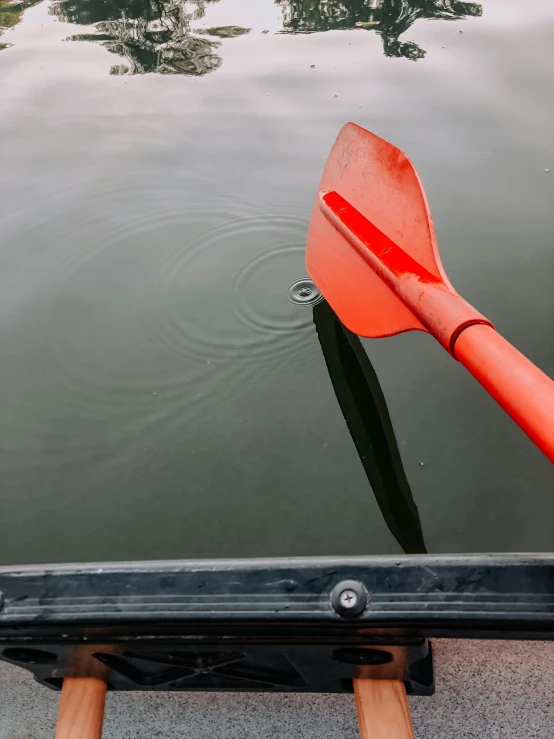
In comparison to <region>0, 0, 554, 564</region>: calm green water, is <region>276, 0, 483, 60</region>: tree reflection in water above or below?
above

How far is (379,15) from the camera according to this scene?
360 cm

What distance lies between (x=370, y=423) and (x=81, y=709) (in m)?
0.95

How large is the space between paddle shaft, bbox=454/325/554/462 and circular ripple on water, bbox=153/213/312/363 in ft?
2.49

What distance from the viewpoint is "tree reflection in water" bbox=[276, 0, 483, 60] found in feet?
11.3

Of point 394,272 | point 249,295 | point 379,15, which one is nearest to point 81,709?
point 394,272

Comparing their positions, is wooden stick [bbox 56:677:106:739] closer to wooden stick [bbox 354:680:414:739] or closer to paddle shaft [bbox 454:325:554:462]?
wooden stick [bbox 354:680:414:739]

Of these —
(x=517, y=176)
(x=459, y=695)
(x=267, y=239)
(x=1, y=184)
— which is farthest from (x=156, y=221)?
(x=459, y=695)

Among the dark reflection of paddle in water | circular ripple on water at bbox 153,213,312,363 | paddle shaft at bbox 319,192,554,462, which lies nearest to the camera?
paddle shaft at bbox 319,192,554,462

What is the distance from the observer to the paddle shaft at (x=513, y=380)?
91cm

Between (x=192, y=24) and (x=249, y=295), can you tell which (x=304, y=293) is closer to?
(x=249, y=295)

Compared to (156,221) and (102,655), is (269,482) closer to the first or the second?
(102,655)

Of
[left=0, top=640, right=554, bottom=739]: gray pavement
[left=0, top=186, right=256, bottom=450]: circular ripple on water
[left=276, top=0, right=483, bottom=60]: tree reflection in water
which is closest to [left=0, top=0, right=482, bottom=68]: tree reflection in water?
[left=276, top=0, right=483, bottom=60]: tree reflection in water

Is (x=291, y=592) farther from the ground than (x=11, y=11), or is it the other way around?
(x=11, y=11)

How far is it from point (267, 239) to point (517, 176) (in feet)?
3.40
